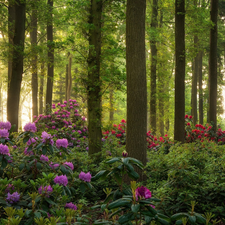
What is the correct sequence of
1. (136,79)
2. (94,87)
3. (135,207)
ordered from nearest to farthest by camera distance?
1. (135,207)
2. (136,79)
3. (94,87)

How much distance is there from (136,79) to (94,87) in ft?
6.43

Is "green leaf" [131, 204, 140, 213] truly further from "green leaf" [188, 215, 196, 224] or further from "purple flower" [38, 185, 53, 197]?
"purple flower" [38, 185, 53, 197]

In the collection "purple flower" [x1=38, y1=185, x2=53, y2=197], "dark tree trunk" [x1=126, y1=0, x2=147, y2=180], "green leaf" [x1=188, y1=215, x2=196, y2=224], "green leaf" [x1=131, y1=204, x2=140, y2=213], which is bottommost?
"green leaf" [x1=188, y1=215, x2=196, y2=224]

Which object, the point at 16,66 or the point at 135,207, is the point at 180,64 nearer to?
the point at 16,66

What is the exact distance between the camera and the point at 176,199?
3180 mm

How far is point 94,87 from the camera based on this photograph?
250 inches

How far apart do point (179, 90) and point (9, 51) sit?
19.3ft

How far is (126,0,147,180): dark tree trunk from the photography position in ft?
15.1

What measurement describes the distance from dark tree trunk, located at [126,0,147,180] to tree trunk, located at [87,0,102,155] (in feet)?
5.84

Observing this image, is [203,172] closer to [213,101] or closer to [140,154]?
[140,154]

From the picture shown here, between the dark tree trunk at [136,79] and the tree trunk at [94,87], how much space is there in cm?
178

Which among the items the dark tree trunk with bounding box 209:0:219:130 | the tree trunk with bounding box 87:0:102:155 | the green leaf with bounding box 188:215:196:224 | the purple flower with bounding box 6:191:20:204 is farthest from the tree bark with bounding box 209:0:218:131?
the purple flower with bounding box 6:191:20:204

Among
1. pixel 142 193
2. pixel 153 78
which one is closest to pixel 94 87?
pixel 142 193

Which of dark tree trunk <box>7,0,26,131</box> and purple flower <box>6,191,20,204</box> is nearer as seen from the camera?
purple flower <box>6,191,20,204</box>
